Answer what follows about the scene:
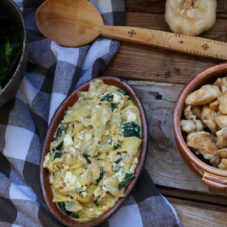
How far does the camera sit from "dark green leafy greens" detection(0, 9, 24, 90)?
60.2 inches

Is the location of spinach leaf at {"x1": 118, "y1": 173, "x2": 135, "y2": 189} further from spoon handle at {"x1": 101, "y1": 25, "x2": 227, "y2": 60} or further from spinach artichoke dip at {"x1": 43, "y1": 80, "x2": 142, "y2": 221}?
spoon handle at {"x1": 101, "y1": 25, "x2": 227, "y2": 60}

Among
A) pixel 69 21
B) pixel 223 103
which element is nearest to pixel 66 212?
pixel 223 103

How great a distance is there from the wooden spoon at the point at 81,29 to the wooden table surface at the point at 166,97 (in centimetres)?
8

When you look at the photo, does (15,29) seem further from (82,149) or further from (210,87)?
(210,87)

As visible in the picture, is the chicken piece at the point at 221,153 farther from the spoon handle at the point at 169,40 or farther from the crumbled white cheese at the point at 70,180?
the crumbled white cheese at the point at 70,180

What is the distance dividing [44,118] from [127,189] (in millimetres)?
579

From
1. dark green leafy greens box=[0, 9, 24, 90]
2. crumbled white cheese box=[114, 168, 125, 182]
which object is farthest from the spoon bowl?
crumbled white cheese box=[114, 168, 125, 182]

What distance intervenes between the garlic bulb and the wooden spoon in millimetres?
59

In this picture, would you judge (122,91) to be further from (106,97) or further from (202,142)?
(202,142)

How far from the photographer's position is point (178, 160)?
1.57m

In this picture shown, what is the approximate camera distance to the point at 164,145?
62.7 inches

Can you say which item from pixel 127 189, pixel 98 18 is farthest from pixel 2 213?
pixel 98 18

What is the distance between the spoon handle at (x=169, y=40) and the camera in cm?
151

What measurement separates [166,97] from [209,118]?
0.34 meters
